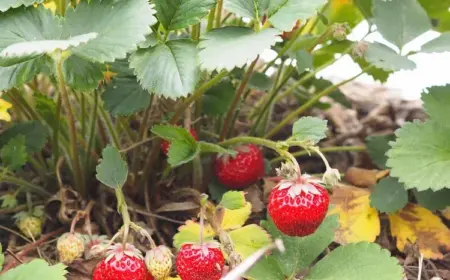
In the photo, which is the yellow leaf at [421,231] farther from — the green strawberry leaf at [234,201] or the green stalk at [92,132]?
the green stalk at [92,132]

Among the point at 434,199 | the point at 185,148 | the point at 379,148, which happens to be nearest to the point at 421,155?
the point at 434,199

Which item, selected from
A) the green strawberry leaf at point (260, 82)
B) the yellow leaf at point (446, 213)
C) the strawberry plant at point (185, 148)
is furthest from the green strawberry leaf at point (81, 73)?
the yellow leaf at point (446, 213)

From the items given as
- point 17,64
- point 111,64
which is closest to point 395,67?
point 111,64

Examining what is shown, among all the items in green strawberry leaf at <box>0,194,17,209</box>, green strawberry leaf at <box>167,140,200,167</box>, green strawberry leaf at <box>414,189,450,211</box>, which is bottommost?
green strawberry leaf at <box>414,189,450,211</box>

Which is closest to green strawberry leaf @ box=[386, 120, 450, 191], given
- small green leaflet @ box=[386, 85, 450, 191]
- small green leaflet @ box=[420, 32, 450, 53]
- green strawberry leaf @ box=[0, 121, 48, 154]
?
small green leaflet @ box=[386, 85, 450, 191]

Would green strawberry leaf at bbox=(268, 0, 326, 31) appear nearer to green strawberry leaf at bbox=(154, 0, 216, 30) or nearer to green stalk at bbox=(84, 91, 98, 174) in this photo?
green strawberry leaf at bbox=(154, 0, 216, 30)

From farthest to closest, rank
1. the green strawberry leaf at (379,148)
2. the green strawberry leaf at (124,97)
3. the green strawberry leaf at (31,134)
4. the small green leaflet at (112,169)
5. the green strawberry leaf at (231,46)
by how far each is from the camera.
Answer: the green strawberry leaf at (379,148) → the green strawberry leaf at (31,134) → the green strawberry leaf at (124,97) → the small green leaflet at (112,169) → the green strawberry leaf at (231,46)

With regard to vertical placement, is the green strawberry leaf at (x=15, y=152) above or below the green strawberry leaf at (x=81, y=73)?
below
